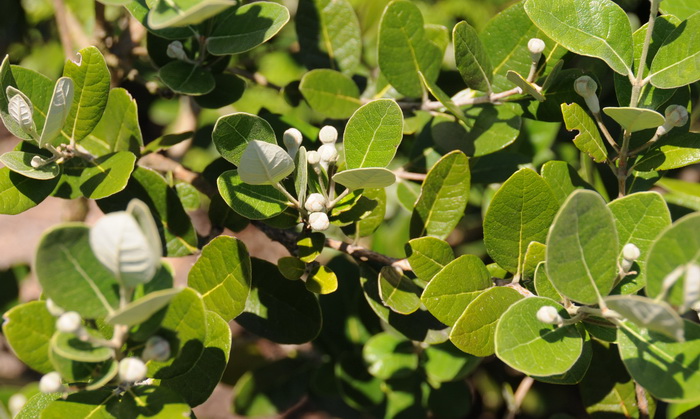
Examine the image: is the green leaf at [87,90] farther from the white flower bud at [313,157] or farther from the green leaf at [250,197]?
the white flower bud at [313,157]

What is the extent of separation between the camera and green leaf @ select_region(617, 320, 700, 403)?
93 cm

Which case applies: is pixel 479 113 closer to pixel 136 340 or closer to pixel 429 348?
pixel 429 348

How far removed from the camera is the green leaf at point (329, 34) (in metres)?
1.60

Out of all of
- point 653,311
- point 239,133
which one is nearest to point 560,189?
point 653,311

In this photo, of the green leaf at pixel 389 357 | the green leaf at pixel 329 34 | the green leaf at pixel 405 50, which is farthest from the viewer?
the green leaf at pixel 389 357

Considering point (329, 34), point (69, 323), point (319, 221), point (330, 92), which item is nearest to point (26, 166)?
point (69, 323)

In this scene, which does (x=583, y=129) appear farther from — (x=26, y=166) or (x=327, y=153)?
(x=26, y=166)

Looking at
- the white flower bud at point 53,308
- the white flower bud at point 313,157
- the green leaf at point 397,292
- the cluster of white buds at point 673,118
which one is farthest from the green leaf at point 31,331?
the cluster of white buds at point 673,118

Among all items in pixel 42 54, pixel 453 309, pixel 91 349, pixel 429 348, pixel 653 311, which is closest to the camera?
pixel 653 311

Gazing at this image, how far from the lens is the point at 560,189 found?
1.27 metres

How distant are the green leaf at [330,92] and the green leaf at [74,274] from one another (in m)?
0.73

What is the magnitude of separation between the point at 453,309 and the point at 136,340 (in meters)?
0.56

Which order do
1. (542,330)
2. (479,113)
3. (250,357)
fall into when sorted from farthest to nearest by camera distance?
(250,357) < (479,113) < (542,330)

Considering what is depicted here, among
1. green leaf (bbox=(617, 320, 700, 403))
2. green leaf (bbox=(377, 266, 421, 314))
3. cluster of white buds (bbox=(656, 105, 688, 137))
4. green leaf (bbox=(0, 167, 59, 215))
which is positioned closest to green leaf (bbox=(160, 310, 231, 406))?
green leaf (bbox=(377, 266, 421, 314))
